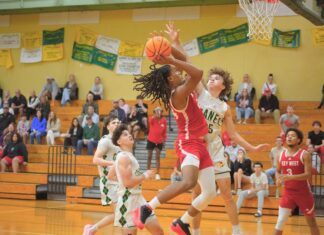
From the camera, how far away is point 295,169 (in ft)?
26.4

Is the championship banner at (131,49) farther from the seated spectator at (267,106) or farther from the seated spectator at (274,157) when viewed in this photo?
the seated spectator at (274,157)

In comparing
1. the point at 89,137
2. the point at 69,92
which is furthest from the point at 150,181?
the point at 69,92

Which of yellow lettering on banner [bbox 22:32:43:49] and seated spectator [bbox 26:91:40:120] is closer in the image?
seated spectator [bbox 26:91:40:120]

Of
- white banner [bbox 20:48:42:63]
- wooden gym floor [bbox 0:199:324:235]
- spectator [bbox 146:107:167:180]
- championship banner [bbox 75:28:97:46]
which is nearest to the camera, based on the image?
wooden gym floor [bbox 0:199:324:235]

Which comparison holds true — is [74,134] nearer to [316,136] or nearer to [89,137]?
[89,137]

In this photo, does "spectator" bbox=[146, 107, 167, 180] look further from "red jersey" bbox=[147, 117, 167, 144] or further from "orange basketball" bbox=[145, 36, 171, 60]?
"orange basketball" bbox=[145, 36, 171, 60]

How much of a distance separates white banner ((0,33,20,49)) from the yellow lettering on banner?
0.28 meters

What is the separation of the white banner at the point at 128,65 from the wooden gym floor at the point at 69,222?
8.10m

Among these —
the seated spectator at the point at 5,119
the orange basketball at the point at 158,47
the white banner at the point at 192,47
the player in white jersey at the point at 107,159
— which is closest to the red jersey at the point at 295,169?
the player in white jersey at the point at 107,159

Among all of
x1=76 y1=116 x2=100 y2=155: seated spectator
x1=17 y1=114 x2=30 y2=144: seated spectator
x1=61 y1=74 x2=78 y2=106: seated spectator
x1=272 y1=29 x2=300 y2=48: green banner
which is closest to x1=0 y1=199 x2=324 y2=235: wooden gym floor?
x1=76 y1=116 x2=100 y2=155: seated spectator

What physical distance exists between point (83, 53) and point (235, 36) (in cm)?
613

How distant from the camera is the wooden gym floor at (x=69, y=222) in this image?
34.3 feet

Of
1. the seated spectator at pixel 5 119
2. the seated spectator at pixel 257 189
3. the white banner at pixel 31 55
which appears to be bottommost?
the seated spectator at pixel 257 189

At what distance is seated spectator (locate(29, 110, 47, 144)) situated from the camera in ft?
65.6
